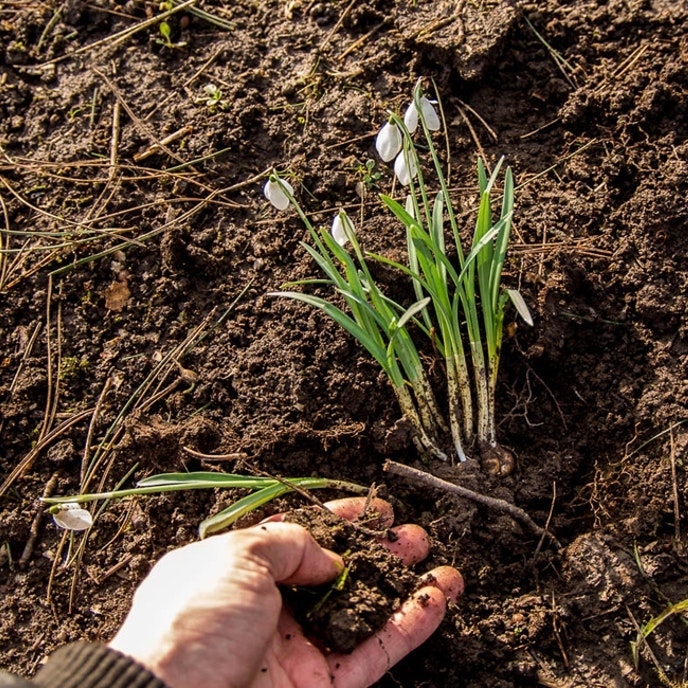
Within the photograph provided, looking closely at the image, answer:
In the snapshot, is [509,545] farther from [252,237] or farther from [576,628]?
[252,237]

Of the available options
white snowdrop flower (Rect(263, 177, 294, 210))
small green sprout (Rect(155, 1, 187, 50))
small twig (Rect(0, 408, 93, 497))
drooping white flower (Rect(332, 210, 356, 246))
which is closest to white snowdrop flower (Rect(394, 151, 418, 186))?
drooping white flower (Rect(332, 210, 356, 246))

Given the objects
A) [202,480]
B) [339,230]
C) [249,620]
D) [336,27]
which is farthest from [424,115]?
[249,620]

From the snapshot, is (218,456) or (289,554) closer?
(289,554)

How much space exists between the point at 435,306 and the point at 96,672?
1.35m

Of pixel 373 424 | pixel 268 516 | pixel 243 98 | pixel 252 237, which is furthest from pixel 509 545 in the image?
pixel 243 98

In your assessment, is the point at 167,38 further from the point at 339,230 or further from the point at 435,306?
the point at 435,306

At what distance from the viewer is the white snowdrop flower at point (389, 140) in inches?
89.3

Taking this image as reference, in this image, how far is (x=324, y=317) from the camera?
2604 millimetres

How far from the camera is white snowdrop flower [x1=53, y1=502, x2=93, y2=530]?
204cm

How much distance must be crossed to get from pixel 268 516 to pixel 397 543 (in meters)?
0.40

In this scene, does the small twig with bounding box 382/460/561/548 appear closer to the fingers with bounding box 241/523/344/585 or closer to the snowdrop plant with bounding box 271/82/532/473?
the snowdrop plant with bounding box 271/82/532/473

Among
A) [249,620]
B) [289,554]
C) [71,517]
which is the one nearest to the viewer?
[249,620]

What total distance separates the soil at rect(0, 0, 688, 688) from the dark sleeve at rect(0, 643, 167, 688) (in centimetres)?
65

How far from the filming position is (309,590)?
210cm
